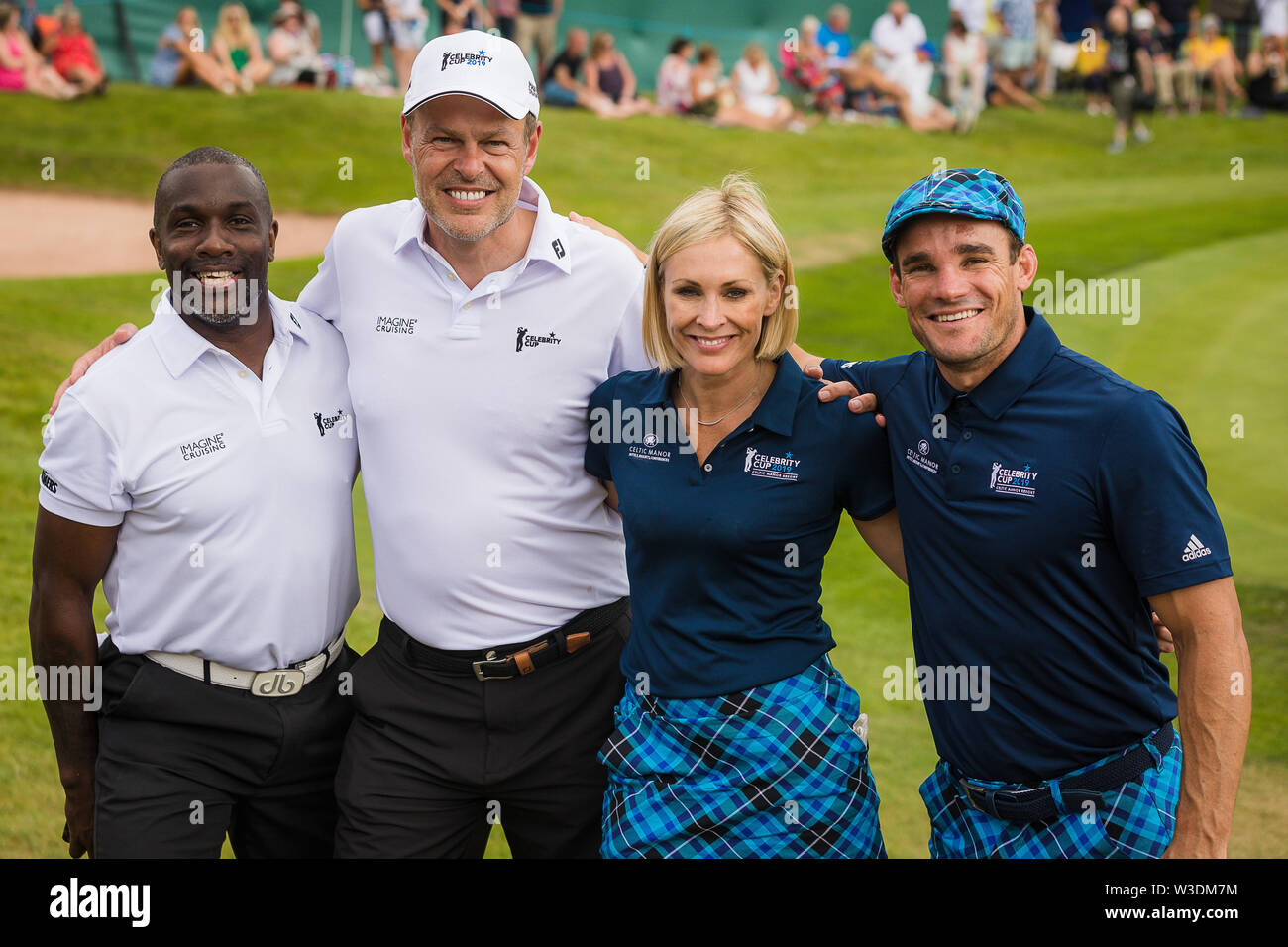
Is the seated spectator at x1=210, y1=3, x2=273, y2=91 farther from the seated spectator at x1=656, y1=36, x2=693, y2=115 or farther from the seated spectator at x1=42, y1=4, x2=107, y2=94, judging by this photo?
the seated spectator at x1=656, y1=36, x2=693, y2=115

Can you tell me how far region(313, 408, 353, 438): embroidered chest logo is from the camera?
385 cm

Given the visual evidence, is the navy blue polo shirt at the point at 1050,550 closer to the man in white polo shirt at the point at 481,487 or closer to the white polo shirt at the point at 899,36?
the man in white polo shirt at the point at 481,487

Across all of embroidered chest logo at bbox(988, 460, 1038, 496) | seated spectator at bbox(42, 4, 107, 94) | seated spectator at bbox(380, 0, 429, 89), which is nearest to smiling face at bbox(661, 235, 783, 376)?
embroidered chest logo at bbox(988, 460, 1038, 496)

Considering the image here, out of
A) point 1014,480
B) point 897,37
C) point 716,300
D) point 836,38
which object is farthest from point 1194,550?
point 836,38

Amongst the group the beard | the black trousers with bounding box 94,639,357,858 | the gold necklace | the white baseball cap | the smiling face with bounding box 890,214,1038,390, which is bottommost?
the black trousers with bounding box 94,639,357,858

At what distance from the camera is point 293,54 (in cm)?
1970

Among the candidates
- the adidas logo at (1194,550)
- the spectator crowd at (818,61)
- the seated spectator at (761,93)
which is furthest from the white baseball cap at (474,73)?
the seated spectator at (761,93)

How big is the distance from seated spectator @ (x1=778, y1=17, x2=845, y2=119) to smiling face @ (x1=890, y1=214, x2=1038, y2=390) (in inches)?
791

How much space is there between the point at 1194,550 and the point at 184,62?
63.0 ft

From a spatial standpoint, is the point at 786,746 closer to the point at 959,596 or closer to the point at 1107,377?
the point at 959,596

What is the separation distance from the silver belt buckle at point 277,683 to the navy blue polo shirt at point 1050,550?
1833mm

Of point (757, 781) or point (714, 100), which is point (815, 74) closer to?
point (714, 100)

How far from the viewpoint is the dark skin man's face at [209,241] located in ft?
12.1
